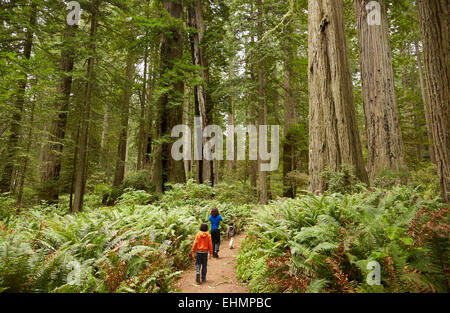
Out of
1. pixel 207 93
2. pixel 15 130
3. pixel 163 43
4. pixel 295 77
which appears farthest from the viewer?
pixel 295 77

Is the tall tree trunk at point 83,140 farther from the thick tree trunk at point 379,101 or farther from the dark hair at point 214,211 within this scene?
the thick tree trunk at point 379,101

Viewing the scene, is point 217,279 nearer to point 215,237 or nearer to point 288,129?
point 215,237

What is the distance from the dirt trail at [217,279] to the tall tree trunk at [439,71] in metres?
3.82

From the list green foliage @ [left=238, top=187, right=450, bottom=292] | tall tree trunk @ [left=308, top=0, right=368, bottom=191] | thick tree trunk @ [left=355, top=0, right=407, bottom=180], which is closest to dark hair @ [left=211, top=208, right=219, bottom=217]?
green foliage @ [left=238, top=187, right=450, bottom=292]

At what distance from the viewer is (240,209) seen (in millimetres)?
11094

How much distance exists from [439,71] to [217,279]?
17.5 ft

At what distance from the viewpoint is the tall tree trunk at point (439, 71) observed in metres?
2.92

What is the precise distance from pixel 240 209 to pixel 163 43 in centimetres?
1104

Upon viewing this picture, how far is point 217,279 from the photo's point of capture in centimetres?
496

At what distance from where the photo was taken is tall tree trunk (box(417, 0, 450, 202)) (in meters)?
2.92

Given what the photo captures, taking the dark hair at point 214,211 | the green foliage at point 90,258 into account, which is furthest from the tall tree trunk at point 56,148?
the dark hair at point 214,211

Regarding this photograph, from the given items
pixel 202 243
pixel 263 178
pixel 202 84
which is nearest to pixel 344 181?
pixel 202 243

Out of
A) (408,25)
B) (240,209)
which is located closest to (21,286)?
(240,209)

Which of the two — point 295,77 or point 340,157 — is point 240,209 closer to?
point 340,157
